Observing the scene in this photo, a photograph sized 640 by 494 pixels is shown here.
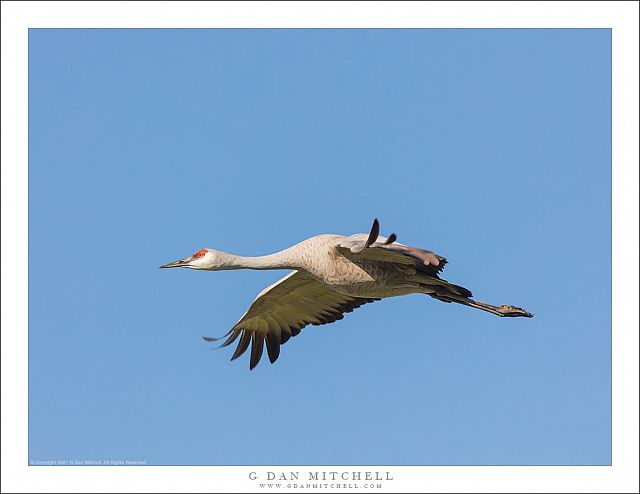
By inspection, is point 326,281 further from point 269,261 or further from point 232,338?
point 232,338

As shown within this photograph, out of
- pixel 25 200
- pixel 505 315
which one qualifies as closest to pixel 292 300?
pixel 505 315

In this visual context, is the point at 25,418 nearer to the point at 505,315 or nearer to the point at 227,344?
the point at 227,344

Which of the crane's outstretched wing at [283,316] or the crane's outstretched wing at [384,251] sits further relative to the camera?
the crane's outstretched wing at [283,316]

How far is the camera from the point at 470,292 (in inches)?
575

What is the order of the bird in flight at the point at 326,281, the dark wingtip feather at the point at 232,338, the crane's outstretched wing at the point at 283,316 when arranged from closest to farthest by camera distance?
the bird in flight at the point at 326,281, the dark wingtip feather at the point at 232,338, the crane's outstretched wing at the point at 283,316

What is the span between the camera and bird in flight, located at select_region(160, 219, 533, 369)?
12.8m

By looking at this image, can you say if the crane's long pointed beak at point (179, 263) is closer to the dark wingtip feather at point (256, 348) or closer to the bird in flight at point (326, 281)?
the bird in flight at point (326, 281)

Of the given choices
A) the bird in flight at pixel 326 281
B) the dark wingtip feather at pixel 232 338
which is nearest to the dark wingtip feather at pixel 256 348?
the bird in flight at pixel 326 281

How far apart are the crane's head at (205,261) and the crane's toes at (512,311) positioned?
4579 millimetres

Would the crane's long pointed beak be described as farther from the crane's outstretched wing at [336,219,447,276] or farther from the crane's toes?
the crane's toes

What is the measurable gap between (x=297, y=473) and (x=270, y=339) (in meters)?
2.06

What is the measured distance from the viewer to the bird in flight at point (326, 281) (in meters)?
12.8

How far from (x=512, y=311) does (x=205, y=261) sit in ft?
16.1

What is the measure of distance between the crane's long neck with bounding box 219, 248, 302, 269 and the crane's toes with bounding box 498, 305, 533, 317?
12.3 feet
